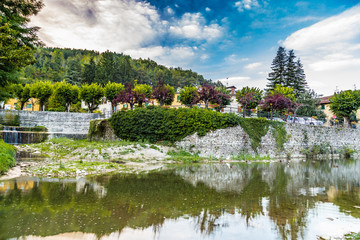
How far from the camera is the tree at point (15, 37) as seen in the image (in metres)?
12.1

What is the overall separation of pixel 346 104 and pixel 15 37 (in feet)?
129

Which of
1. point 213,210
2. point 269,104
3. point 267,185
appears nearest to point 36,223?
point 213,210

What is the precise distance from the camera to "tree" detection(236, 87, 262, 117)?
26141 millimetres

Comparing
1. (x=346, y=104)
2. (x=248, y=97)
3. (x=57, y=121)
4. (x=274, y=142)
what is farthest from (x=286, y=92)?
(x=57, y=121)

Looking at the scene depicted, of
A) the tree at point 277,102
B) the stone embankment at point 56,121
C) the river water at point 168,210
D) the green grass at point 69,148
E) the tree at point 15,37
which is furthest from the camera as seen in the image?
the stone embankment at point 56,121

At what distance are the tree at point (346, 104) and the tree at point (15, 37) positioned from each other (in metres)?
38.3

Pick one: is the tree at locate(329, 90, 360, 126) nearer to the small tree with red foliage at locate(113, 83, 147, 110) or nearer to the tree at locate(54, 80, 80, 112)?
the small tree with red foliage at locate(113, 83, 147, 110)

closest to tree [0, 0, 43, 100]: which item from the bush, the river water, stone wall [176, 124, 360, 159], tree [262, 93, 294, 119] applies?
the river water

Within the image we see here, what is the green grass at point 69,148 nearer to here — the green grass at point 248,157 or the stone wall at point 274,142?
the stone wall at point 274,142

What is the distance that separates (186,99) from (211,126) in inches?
504

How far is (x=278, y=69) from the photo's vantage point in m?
48.1

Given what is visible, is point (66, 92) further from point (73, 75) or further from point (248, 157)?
point (248, 157)

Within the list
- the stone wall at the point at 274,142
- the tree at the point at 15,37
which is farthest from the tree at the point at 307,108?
the tree at the point at 15,37

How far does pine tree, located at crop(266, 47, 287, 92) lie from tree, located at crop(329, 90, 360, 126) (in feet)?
45.6
